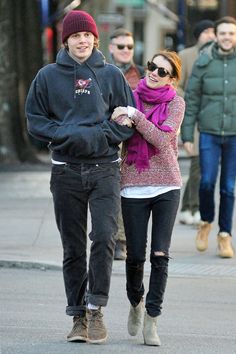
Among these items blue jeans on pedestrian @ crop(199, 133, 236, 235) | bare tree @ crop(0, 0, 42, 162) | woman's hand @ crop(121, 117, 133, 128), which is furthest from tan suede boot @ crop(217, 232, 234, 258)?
bare tree @ crop(0, 0, 42, 162)

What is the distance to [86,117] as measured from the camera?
6555 mm

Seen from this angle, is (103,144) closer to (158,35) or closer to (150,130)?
(150,130)

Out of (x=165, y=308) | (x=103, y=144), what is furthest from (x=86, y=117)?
(x=165, y=308)

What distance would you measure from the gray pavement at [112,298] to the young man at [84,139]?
1.37 ft

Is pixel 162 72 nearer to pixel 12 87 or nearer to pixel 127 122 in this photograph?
pixel 127 122

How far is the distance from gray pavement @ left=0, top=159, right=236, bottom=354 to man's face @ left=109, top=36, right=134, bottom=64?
1760mm

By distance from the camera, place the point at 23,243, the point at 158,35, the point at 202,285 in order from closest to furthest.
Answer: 1. the point at 202,285
2. the point at 23,243
3. the point at 158,35

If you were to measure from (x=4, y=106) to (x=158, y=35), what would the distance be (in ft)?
74.3

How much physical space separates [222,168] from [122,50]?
1.33 m

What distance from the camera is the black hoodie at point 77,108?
21.4 feet

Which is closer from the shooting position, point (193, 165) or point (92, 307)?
point (92, 307)

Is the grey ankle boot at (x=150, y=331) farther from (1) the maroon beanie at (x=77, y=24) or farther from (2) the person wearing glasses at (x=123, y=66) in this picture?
(2) the person wearing glasses at (x=123, y=66)

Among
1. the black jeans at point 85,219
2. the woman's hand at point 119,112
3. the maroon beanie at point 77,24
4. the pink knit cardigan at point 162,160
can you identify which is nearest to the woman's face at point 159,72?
the pink knit cardigan at point 162,160

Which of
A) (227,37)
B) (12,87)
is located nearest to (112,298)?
(227,37)
